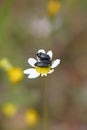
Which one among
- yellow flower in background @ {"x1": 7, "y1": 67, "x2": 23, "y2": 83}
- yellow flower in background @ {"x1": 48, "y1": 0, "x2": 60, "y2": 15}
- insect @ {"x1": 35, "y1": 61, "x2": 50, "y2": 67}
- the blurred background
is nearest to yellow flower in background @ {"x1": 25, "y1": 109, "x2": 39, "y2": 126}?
the blurred background

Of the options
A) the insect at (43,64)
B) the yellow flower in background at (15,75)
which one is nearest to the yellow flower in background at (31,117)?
the yellow flower in background at (15,75)

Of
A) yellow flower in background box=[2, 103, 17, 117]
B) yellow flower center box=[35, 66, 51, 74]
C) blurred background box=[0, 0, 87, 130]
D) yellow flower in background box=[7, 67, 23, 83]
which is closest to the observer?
yellow flower center box=[35, 66, 51, 74]

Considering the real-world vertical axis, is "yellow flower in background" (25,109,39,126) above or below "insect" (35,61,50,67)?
above

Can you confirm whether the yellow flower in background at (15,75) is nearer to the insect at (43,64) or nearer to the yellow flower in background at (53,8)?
the yellow flower in background at (53,8)

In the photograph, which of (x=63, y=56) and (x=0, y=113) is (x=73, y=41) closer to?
(x=63, y=56)

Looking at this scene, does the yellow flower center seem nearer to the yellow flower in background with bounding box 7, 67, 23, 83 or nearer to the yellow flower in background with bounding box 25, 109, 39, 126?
the yellow flower in background with bounding box 7, 67, 23, 83

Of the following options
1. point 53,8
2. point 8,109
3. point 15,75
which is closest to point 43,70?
point 15,75

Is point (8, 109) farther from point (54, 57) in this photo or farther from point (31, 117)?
point (54, 57)

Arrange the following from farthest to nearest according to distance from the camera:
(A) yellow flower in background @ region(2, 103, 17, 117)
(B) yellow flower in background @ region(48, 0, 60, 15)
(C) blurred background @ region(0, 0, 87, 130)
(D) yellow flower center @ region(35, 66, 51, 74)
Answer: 1. (B) yellow flower in background @ region(48, 0, 60, 15)
2. (C) blurred background @ region(0, 0, 87, 130)
3. (A) yellow flower in background @ region(2, 103, 17, 117)
4. (D) yellow flower center @ region(35, 66, 51, 74)

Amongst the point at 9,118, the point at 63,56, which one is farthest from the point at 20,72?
the point at 63,56
